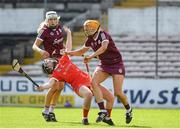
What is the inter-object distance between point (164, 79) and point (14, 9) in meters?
9.27

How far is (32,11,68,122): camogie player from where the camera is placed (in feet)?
56.0

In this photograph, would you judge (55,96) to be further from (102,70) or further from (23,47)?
(23,47)

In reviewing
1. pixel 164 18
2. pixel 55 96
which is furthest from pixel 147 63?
pixel 55 96

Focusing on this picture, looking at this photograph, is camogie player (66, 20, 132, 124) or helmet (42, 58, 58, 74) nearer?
camogie player (66, 20, 132, 124)

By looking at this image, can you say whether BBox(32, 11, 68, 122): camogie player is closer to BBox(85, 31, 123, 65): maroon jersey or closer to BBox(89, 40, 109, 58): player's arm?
BBox(85, 31, 123, 65): maroon jersey

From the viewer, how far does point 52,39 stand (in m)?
17.5

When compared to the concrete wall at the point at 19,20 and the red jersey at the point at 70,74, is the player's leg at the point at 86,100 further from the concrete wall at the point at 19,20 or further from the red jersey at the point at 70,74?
the concrete wall at the point at 19,20

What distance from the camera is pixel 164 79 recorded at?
2564cm

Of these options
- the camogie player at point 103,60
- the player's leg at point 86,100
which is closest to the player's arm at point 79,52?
the camogie player at point 103,60

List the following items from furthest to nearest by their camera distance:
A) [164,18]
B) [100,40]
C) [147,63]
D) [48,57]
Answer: [164,18] < [147,63] < [48,57] < [100,40]

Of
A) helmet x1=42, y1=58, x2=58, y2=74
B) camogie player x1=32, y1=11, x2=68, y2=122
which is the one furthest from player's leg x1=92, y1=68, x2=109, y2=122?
camogie player x1=32, y1=11, x2=68, y2=122

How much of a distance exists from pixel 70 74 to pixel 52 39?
1260 mm

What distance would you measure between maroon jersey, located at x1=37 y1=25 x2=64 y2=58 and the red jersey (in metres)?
0.81

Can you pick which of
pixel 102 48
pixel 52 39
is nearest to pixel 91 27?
pixel 102 48
